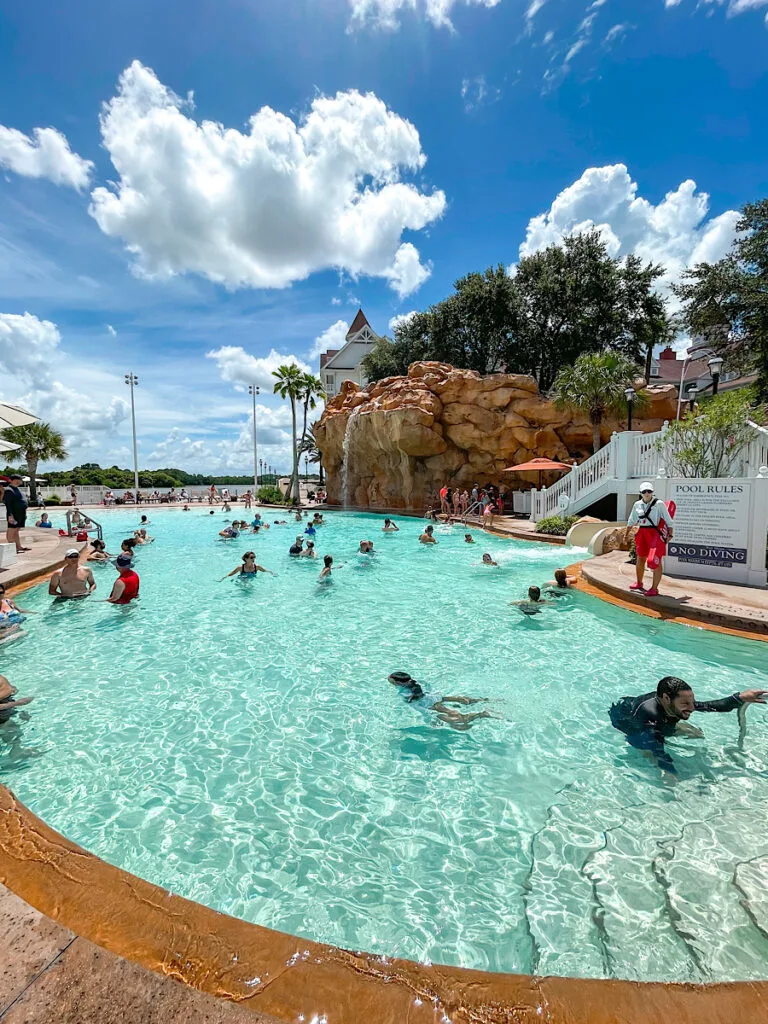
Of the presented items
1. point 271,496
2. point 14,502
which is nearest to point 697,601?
point 14,502

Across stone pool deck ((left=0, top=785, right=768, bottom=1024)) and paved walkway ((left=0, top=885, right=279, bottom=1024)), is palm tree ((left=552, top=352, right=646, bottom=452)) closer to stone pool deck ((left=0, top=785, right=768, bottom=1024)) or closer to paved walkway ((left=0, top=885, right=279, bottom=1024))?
stone pool deck ((left=0, top=785, right=768, bottom=1024))

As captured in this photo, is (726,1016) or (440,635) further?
(440,635)

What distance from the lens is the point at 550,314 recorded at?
32000mm

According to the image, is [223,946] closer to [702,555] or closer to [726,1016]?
[726,1016]

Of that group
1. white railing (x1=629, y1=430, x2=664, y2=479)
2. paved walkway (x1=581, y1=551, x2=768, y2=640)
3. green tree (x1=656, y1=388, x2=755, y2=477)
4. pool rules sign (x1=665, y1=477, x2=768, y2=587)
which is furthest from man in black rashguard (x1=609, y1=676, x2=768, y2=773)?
white railing (x1=629, y1=430, x2=664, y2=479)

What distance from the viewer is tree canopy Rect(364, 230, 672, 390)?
30406 mm

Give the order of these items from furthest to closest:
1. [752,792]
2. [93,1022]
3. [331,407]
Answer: [331,407], [752,792], [93,1022]

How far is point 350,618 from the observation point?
8773mm

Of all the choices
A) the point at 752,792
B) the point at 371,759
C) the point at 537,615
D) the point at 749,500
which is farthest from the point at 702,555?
the point at 371,759

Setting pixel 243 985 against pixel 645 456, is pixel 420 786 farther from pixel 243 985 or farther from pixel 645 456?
pixel 645 456

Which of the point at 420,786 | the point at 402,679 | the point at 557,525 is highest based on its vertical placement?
the point at 557,525

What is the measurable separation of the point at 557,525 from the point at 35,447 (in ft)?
149

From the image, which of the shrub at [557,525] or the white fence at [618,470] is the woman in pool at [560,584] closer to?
the white fence at [618,470]

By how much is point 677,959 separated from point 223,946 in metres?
2.35
